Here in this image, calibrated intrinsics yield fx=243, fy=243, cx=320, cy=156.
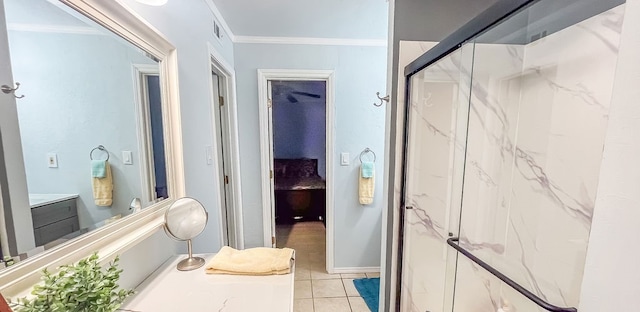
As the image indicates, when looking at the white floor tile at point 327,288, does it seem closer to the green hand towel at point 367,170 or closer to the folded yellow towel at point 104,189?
the green hand towel at point 367,170

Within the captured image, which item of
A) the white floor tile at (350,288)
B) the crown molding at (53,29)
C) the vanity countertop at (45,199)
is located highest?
the crown molding at (53,29)

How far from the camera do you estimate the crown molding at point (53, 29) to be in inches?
22.9

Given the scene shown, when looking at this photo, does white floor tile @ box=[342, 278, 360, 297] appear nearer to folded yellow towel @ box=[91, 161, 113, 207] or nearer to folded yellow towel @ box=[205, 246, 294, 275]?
folded yellow towel @ box=[205, 246, 294, 275]

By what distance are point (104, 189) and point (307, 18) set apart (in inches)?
72.8

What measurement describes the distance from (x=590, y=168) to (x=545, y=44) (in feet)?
2.26

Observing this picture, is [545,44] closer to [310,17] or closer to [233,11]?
[310,17]

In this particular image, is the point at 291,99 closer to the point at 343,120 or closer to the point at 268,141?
the point at 268,141

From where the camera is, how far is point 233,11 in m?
1.93

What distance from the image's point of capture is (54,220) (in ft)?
2.18

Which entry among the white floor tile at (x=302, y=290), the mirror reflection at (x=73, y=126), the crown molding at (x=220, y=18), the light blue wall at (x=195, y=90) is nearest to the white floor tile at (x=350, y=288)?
the white floor tile at (x=302, y=290)

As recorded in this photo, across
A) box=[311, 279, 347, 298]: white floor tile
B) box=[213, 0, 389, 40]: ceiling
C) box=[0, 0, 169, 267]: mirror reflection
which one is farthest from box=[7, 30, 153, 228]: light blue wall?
box=[311, 279, 347, 298]: white floor tile

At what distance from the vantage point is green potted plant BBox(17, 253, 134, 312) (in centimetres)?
49

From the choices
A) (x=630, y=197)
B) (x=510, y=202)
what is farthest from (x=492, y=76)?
(x=630, y=197)

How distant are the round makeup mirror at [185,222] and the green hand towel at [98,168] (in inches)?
10.7
